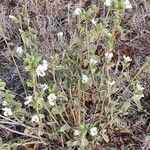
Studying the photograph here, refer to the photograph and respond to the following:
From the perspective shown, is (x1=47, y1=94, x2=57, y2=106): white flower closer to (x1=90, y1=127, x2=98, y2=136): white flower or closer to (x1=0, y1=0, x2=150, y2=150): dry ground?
(x1=90, y1=127, x2=98, y2=136): white flower

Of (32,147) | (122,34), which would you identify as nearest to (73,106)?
(32,147)

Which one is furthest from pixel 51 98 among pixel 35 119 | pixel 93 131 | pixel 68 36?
pixel 68 36

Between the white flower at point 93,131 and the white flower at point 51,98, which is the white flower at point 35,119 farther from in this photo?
the white flower at point 93,131

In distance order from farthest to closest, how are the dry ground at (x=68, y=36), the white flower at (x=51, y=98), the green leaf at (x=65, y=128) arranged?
the dry ground at (x=68, y=36), the green leaf at (x=65, y=128), the white flower at (x=51, y=98)

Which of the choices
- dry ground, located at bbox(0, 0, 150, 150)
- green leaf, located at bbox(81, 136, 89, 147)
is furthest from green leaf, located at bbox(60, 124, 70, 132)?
dry ground, located at bbox(0, 0, 150, 150)

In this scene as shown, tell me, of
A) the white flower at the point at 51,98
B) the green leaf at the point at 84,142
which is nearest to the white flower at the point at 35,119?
the white flower at the point at 51,98

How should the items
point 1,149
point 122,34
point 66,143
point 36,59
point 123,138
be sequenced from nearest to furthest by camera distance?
point 36,59 → point 1,149 → point 66,143 → point 123,138 → point 122,34

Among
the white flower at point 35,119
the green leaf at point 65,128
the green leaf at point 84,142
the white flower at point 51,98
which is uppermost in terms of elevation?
the white flower at point 51,98

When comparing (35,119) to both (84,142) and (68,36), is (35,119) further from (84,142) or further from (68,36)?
(68,36)

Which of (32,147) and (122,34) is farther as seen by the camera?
(122,34)

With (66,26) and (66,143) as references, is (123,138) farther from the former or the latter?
(66,26)

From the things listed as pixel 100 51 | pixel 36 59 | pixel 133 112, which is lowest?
pixel 133 112
